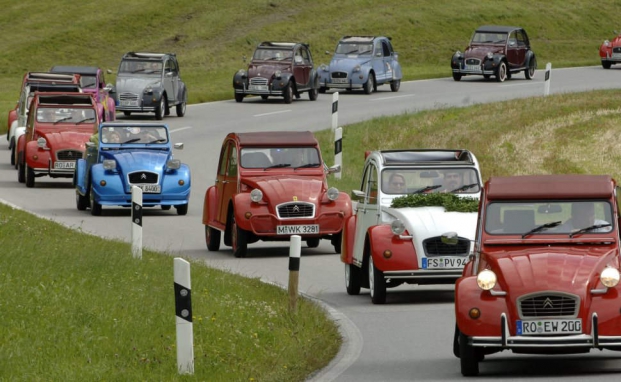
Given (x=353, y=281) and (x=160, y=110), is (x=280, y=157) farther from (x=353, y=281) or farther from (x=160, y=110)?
(x=160, y=110)

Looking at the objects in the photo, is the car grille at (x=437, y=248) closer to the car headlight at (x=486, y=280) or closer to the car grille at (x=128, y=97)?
the car headlight at (x=486, y=280)

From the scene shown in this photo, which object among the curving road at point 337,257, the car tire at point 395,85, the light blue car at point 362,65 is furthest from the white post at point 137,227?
the car tire at point 395,85

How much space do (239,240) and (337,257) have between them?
1.36 metres

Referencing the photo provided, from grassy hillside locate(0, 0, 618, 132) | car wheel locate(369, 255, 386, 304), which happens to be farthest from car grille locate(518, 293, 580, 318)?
grassy hillside locate(0, 0, 618, 132)

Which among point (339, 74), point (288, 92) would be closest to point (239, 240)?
point (288, 92)

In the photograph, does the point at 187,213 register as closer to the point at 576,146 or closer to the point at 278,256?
the point at 278,256

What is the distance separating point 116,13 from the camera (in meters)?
71.4

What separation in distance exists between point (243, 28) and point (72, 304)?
56.1 meters

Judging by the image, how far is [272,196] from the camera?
20.1 m

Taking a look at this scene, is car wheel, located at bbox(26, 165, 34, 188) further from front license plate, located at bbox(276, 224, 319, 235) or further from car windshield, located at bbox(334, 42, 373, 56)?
car windshield, located at bbox(334, 42, 373, 56)

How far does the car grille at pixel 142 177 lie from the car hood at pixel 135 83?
16.8 metres

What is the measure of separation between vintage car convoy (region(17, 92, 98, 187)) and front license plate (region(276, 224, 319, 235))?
1085 centimetres

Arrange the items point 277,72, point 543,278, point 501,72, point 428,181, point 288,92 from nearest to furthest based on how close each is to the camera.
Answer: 1. point 543,278
2. point 428,181
3. point 277,72
4. point 288,92
5. point 501,72

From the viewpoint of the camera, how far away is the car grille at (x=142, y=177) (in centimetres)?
2519
